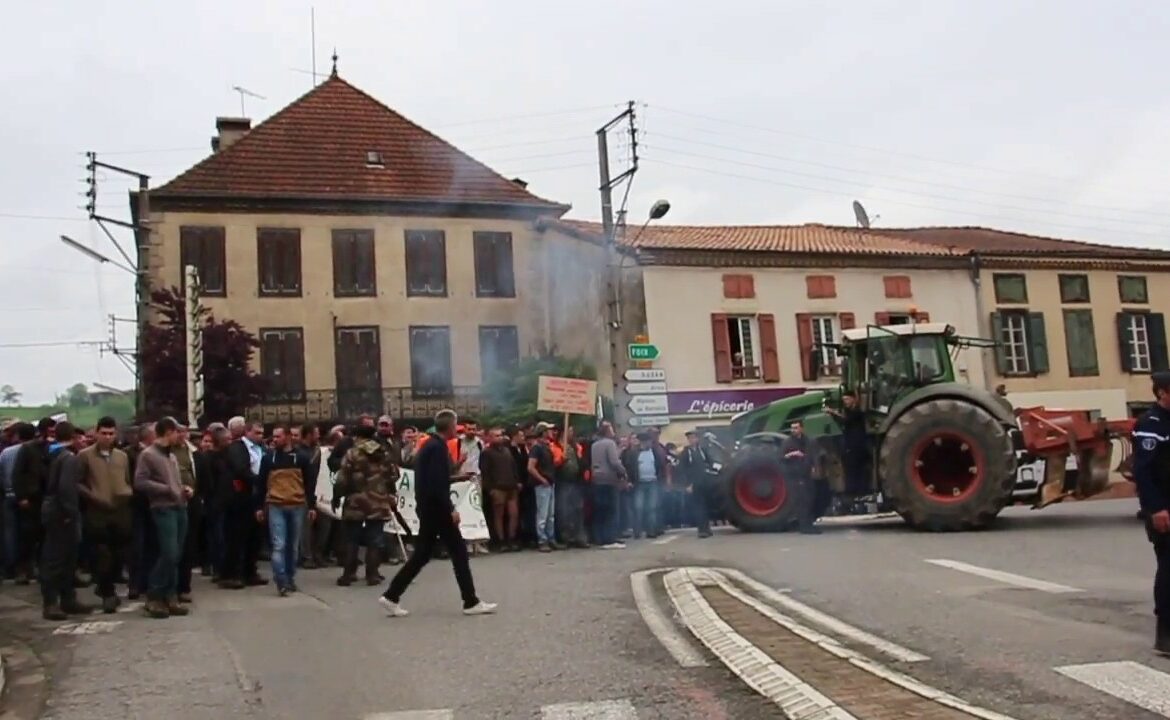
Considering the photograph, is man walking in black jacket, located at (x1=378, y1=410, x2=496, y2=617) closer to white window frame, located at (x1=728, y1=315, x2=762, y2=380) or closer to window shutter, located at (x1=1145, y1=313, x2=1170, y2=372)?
white window frame, located at (x1=728, y1=315, x2=762, y2=380)

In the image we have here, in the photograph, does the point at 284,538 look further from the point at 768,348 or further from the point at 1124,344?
the point at 1124,344

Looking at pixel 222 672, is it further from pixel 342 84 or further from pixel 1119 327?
pixel 1119 327

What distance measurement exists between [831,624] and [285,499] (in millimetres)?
5673

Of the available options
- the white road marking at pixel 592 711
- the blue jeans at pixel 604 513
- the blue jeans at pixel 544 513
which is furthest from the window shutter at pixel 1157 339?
the white road marking at pixel 592 711

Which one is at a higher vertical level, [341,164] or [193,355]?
[341,164]

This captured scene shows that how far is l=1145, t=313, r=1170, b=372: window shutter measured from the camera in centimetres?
3769

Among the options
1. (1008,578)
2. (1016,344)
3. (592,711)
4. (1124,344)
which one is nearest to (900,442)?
(1008,578)

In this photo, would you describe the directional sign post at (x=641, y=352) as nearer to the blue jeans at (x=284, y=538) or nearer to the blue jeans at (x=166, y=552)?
the blue jeans at (x=284, y=538)

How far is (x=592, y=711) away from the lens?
6238 mm

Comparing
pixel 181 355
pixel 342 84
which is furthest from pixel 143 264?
pixel 342 84

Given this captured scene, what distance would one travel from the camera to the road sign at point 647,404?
26.8 m

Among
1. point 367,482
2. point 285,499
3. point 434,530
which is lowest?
point 434,530

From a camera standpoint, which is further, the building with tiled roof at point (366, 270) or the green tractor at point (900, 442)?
the building with tiled roof at point (366, 270)

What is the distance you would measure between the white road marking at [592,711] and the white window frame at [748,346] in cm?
2675
